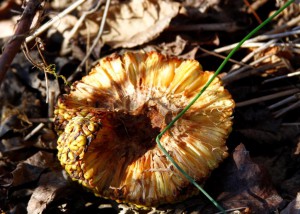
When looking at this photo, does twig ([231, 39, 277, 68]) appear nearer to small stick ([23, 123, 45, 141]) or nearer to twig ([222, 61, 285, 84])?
twig ([222, 61, 285, 84])

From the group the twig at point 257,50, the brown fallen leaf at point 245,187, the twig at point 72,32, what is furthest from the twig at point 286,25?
the twig at point 72,32

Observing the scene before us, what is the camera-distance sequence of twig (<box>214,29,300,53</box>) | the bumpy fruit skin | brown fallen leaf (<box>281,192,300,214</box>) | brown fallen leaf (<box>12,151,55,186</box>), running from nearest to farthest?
brown fallen leaf (<box>281,192,300,214</box>), the bumpy fruit skin, brown fallen leaf (<box>12,151,55,186</box>), twig (<box>214,29,300,53</box>)

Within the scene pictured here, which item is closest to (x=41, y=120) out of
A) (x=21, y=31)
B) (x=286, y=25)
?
(x=21, y=31)

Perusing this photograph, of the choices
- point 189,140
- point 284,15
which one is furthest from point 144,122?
point 284,15

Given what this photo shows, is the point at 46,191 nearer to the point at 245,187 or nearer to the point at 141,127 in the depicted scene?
the point at 141,127

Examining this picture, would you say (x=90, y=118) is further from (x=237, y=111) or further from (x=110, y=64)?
(x=237, y=111)

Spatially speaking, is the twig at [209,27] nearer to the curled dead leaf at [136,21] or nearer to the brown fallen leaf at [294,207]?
the curled dead leaf at [136,21]

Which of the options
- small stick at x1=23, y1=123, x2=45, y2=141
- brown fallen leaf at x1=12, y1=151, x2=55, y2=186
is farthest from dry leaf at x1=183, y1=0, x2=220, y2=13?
brown fallen leaf at x1=12, y1=151, x2=55, y2=186

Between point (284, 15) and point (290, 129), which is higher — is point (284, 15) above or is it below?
above


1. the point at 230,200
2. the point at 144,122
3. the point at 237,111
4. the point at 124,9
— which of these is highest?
the point at 124,9
